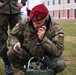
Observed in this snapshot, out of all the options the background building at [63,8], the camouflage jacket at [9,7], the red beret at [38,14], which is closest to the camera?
the red beret at [38,14]

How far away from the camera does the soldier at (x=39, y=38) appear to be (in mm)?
3688

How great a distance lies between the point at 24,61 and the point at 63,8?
213ft

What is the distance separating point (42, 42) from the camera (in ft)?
12.3

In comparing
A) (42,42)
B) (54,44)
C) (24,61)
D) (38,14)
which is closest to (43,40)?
(42,42)

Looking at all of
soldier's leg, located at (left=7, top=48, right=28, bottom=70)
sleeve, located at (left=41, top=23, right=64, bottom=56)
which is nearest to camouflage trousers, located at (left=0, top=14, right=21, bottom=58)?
soldier's leg, located at (left=7, top=48, right=28, bottom=70)

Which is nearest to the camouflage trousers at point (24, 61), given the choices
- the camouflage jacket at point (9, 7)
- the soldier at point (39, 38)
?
the soldier at point (39, 38)

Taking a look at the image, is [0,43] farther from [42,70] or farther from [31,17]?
[42,70]

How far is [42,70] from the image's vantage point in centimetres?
329

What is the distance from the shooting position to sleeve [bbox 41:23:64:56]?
3750mm

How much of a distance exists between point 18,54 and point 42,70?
1021 mm

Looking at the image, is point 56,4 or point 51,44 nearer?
point 51,44

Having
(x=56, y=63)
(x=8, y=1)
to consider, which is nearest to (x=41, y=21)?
(x=56, y=63)

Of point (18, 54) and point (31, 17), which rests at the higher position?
point (31, 17)

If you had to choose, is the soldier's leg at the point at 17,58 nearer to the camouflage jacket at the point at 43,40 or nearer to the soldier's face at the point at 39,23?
the camouflage jacket at the point at 43,40
